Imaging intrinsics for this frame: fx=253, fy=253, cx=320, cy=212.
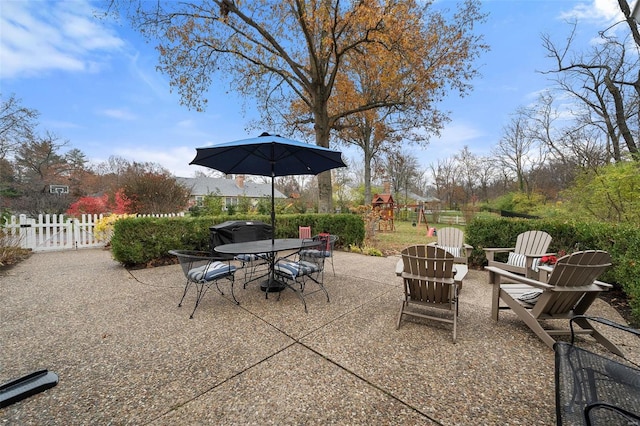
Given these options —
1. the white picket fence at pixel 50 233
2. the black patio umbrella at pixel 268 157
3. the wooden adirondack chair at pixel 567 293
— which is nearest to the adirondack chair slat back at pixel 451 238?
the wooden adirondack chair at pixel 567 293

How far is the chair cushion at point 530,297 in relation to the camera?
8.70 feet

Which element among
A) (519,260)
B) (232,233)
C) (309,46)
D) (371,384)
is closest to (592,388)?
(371,384)

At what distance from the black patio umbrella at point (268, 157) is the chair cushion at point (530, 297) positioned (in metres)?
2.93

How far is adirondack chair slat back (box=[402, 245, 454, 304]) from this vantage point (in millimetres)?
2598

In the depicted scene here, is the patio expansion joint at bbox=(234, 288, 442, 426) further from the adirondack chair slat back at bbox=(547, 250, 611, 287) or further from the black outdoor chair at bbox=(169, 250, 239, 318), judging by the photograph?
the adirondack chair slat back at bbox=(547, 250, 611, 287)

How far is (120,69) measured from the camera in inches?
287

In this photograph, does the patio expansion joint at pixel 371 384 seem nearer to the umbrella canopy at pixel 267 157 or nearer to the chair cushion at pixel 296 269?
the chair cushion at pixel 296 269

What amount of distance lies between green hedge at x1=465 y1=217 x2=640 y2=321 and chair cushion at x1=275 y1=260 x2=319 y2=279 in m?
3.75

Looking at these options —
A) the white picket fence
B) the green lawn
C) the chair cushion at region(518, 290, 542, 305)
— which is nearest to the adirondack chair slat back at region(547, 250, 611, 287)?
the chair cushion at region(518, 290, 542, 305)

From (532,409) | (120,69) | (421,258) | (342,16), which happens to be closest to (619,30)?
(342,16)

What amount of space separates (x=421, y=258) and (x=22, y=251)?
9322mm

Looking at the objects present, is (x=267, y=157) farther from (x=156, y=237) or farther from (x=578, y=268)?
(x=578, y=268)

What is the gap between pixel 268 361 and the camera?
215cm

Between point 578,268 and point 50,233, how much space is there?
1142cm
